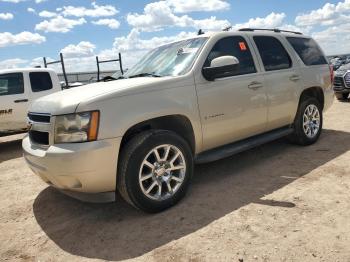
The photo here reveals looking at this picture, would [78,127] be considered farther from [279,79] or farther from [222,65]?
[279,79]

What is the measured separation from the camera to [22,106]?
810 cm

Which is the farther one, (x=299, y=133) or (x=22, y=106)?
(x=22, y=106)

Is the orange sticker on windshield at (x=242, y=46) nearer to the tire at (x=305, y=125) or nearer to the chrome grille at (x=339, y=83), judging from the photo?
the tire at (x=305, y=125)

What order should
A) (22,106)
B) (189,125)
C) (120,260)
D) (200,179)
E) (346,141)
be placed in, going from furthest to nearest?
(22,106), (346,141), (200,179), (189,125), (120,260)

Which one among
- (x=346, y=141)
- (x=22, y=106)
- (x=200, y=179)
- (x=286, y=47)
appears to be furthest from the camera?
(x=22, y=106)

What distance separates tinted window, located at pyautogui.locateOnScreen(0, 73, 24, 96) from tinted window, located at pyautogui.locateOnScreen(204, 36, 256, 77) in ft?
18.1

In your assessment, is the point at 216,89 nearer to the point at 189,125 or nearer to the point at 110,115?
the point at 189,125

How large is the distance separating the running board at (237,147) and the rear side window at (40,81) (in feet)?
18.5

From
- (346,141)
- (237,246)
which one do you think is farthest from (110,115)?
(346,141)

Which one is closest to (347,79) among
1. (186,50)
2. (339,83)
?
(339,83)

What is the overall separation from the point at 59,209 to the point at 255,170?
101 inches

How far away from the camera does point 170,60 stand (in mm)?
4422

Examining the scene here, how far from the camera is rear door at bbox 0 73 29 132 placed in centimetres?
789

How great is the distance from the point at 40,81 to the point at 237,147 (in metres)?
5.85
